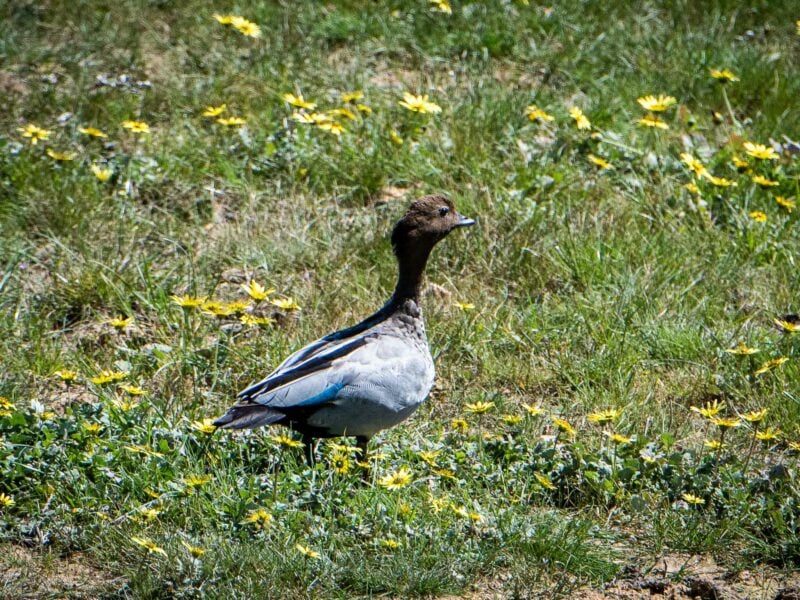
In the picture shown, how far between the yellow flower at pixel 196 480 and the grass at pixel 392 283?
0.02m

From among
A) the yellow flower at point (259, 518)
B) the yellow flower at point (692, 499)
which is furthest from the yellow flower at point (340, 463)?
the yellow flower at point (692, 499)

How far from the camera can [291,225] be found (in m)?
6.31

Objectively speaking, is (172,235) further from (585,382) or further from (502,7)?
(502,7)

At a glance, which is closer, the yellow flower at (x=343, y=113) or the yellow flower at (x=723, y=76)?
the yellow flower at (x=343, y=113)

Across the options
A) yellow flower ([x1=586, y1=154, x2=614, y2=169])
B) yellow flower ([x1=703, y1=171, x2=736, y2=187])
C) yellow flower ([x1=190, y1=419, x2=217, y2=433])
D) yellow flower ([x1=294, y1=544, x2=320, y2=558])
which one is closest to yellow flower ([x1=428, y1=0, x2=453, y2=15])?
yellow flower ([x1=586, y1=154, x2=614, y2=169])

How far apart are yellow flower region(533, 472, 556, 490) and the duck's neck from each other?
3.09ft

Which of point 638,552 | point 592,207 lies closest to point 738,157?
point 592,207

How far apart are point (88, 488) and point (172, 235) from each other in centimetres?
222

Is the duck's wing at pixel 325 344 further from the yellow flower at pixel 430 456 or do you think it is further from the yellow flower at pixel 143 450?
the yellow flower at pixel 430 456

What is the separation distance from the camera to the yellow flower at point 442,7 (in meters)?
7.50

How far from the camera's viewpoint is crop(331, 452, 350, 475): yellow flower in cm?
436

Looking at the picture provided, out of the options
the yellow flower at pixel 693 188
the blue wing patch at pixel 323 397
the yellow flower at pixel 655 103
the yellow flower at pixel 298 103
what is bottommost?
the yellow flower at pixel 693 188

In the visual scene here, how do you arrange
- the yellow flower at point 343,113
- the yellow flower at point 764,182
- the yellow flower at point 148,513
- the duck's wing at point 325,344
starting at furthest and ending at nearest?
the yellow flower at point 343,113 < the yellow flower at point 764,182 < the duck's wing at point 325,344 < the yellow flower at point 148,513

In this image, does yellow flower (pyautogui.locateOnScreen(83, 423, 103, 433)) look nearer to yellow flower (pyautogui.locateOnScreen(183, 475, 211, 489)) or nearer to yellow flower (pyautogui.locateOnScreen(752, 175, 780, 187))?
yellow flower (pyautogui.locateOnScreen(183, 475, 211, 489))
